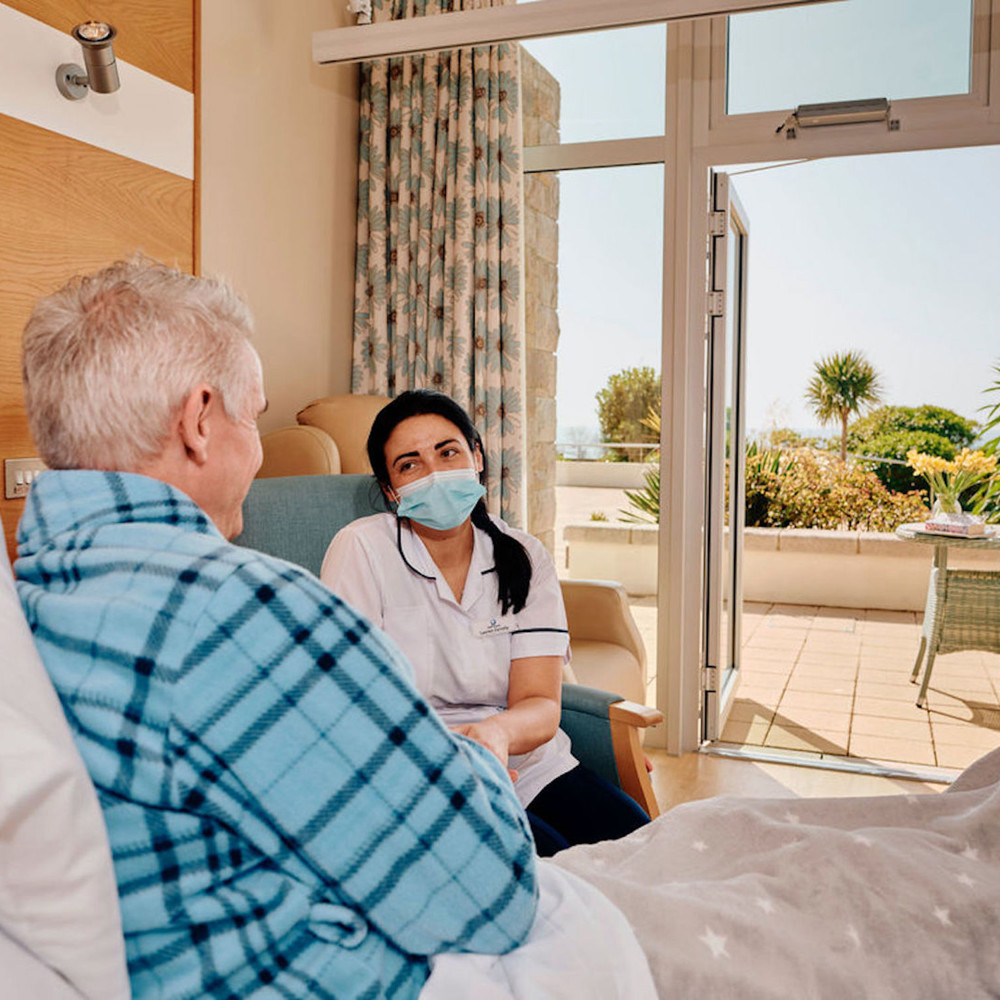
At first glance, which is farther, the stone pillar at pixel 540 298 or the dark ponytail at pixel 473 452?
the stone pillar at pixel 540 298

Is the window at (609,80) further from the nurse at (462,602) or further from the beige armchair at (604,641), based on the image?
the nurse at (462,602)

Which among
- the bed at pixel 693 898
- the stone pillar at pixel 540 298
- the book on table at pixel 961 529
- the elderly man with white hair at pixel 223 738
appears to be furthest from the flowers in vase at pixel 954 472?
the elderly man with white hair at pixel 223 738

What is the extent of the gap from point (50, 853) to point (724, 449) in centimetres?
299

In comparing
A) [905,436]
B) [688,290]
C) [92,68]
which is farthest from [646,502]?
[92,68]

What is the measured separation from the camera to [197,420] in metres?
0.86

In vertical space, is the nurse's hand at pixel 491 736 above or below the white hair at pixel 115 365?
below

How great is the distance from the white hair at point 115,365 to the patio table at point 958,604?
132 inches

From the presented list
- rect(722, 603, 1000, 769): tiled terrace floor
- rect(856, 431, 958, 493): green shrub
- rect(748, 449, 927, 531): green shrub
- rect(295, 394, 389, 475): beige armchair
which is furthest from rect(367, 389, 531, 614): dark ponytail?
rect(748, 449, 927, 531): green shrub

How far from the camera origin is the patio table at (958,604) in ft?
11.4

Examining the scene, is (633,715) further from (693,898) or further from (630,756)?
(693,898)

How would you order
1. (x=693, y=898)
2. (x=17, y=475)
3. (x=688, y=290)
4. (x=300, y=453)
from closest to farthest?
(x=693, y=898) → (x=17, y=475) → (x=300, y=453) → (x=688, y=290)

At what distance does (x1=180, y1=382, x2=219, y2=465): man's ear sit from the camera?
85 centimetres

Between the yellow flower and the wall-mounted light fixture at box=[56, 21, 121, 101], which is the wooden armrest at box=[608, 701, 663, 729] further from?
the yellow flower

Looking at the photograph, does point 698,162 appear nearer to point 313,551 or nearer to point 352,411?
point 352,411
